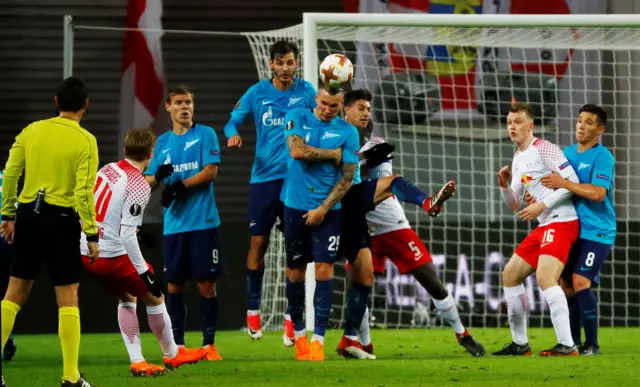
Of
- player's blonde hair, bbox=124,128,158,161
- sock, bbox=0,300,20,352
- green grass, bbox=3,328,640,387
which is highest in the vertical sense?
player's blonde hair, bbox=124,128,158,161

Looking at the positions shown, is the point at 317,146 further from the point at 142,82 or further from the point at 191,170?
the point at 142,82

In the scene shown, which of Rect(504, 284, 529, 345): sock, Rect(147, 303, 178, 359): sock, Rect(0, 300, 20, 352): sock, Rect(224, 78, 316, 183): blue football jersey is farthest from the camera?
Rect(224, 78, 316, 183): blue football jersey

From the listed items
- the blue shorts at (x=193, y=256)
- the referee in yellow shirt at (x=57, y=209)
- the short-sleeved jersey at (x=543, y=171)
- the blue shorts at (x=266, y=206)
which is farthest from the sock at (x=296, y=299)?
the referee in yellow shirt at (x=57, y=209)

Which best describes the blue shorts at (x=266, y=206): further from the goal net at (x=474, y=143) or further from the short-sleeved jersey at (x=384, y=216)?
the goal net at (x=474, y=143)

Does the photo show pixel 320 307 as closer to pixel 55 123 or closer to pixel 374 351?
pixel 374 351

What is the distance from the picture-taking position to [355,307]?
776 cm

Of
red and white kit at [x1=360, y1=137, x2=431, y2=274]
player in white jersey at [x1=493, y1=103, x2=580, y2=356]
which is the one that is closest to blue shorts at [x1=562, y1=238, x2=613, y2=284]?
player in white jersey at [x1=493, y1=103, x2=580, y2=356]

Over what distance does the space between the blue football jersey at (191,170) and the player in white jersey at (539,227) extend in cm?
197

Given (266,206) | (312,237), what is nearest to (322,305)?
(312,237)

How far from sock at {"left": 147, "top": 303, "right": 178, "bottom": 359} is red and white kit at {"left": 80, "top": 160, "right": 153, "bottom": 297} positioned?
22 cm

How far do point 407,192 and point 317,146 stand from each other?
680 mm

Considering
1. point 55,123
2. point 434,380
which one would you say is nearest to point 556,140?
point 434,380

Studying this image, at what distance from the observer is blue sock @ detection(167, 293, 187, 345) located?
25.5ft

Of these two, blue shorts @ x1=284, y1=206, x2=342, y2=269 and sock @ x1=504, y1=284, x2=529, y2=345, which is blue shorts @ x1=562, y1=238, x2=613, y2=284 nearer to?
sock @ x1=504, y1=284, x2=529, y2=345
